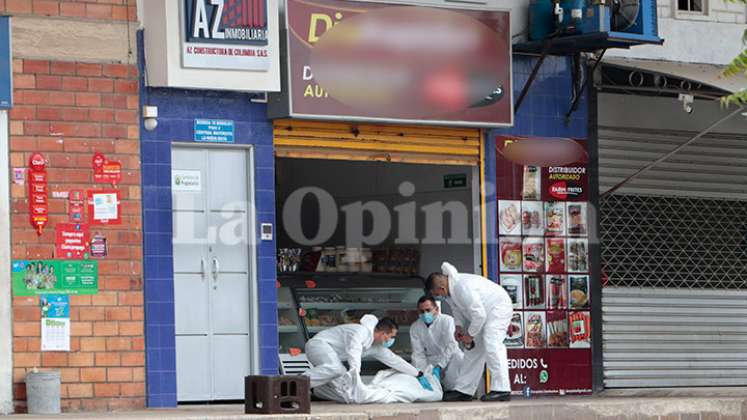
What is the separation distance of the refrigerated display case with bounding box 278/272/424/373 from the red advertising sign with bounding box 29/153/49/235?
135 inches

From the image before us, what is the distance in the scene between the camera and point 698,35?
20016 millimetres

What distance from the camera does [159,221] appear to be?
54.3 feet

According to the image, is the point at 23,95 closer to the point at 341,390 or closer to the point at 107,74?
the point at 107,74

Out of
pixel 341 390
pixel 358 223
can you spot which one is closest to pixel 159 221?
pixel 341 390

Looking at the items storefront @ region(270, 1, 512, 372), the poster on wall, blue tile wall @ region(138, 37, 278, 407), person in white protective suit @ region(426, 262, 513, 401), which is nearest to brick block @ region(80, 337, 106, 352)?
blue tile wall @ region(138, 37, 278, 407)

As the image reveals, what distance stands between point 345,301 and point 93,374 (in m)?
3.92

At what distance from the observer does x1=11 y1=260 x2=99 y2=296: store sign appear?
51.7ft

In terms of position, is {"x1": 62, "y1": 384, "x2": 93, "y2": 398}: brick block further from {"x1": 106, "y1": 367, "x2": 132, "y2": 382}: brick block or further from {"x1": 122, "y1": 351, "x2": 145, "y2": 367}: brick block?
{"x1": 122, "y1": 351, "x2": 145, "y2": 367}: brick block

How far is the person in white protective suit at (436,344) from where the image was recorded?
18062 mm

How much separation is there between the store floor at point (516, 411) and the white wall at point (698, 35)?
3982mm

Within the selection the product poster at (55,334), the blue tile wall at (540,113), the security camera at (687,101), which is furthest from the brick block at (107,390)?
the security camera at (687,101)

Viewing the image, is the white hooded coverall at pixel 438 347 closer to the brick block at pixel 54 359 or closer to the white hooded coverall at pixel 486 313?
the white hooded coverall at pixel 486 313

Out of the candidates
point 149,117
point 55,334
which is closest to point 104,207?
point 149,117

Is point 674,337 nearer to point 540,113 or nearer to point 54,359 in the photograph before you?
point 540,113
